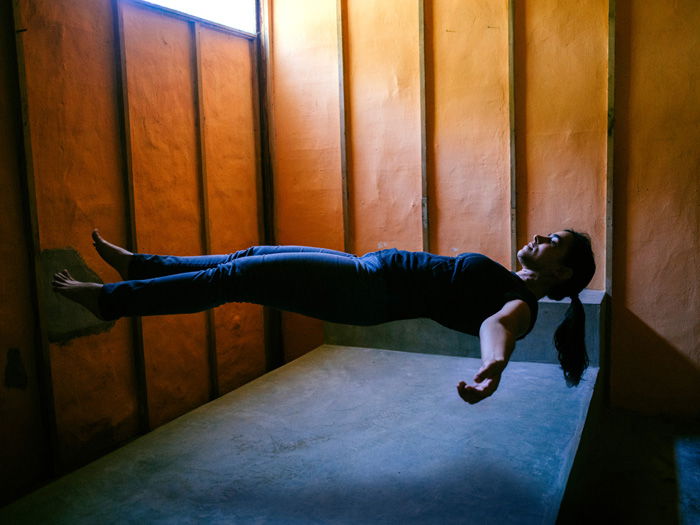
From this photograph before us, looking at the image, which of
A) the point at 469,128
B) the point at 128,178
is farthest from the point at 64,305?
the point at 469,128

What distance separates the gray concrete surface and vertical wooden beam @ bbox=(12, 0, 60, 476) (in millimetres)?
680

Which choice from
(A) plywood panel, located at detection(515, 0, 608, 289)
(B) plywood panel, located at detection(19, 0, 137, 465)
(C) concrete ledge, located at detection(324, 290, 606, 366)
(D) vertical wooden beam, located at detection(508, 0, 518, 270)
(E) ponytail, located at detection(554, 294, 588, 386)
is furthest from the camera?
(D) vertical wooden beam, located at detection(508, 0, 518, 270)

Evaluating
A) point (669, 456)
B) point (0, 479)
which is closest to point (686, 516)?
point (669, 456)

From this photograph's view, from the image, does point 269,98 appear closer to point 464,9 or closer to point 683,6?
point 464,9

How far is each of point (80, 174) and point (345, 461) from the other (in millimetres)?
2107

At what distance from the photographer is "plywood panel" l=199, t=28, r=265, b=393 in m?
3.84

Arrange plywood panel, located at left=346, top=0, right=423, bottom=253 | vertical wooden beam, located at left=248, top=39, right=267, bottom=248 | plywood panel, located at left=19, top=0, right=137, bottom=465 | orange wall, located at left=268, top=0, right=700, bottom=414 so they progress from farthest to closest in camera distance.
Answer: vertical wooden beam, located at left=248, top=39, right=267, bottom=248
plywood panel, located at left=346, top=0, right=423, bottom=253
orange wall, located at left=268, top=0, right=700, bottom=414
plywood panel, located at left=19, top=0, right=137, bottom=465

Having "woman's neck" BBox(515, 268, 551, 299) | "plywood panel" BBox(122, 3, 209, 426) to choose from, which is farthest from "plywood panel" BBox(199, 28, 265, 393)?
"woman's neck" BBox(515, 268, 551, 299)

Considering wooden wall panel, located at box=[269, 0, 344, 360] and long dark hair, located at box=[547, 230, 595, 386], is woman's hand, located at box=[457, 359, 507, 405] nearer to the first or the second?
long dark hair, located at box=[547, 230, 595, 386]

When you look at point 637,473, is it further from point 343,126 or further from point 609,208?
point 343,126

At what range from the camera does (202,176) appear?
372 centimetres

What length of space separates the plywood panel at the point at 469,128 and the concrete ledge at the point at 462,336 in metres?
0.55

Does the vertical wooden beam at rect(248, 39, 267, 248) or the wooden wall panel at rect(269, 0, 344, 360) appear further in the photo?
the vertical wooden beam at rect(248, 39, 267, 248)

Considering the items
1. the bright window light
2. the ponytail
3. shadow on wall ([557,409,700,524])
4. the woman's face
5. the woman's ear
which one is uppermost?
the bright window light
